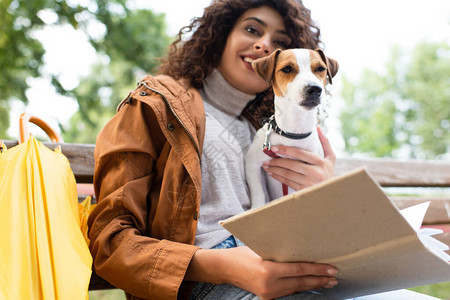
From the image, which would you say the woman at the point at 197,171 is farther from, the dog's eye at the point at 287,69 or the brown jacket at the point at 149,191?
the dog's eye at the point at 287,69

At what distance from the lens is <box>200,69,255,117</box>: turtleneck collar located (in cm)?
153

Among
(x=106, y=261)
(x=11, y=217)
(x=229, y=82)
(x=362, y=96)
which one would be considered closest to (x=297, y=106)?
(x=229, y=82)

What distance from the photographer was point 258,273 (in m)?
0.89

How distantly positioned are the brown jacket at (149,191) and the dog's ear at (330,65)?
1.40ft

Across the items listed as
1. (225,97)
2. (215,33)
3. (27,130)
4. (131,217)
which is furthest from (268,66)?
(27,130)

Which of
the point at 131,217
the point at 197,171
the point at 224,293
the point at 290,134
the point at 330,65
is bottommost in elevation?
the point at 224,293

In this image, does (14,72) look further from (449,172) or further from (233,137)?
(449,172)

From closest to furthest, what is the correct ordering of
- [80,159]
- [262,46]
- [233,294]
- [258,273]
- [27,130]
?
[258,273]
[233,294]
[27,130]
[262,46]
[80,159]

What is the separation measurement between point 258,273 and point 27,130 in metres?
0.85

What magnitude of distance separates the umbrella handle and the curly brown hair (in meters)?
0.49

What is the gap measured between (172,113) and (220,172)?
253mm

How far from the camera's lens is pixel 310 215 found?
0.71 meters

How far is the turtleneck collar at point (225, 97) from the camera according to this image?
5.00 feet

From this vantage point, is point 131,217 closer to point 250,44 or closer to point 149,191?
point 149,191
